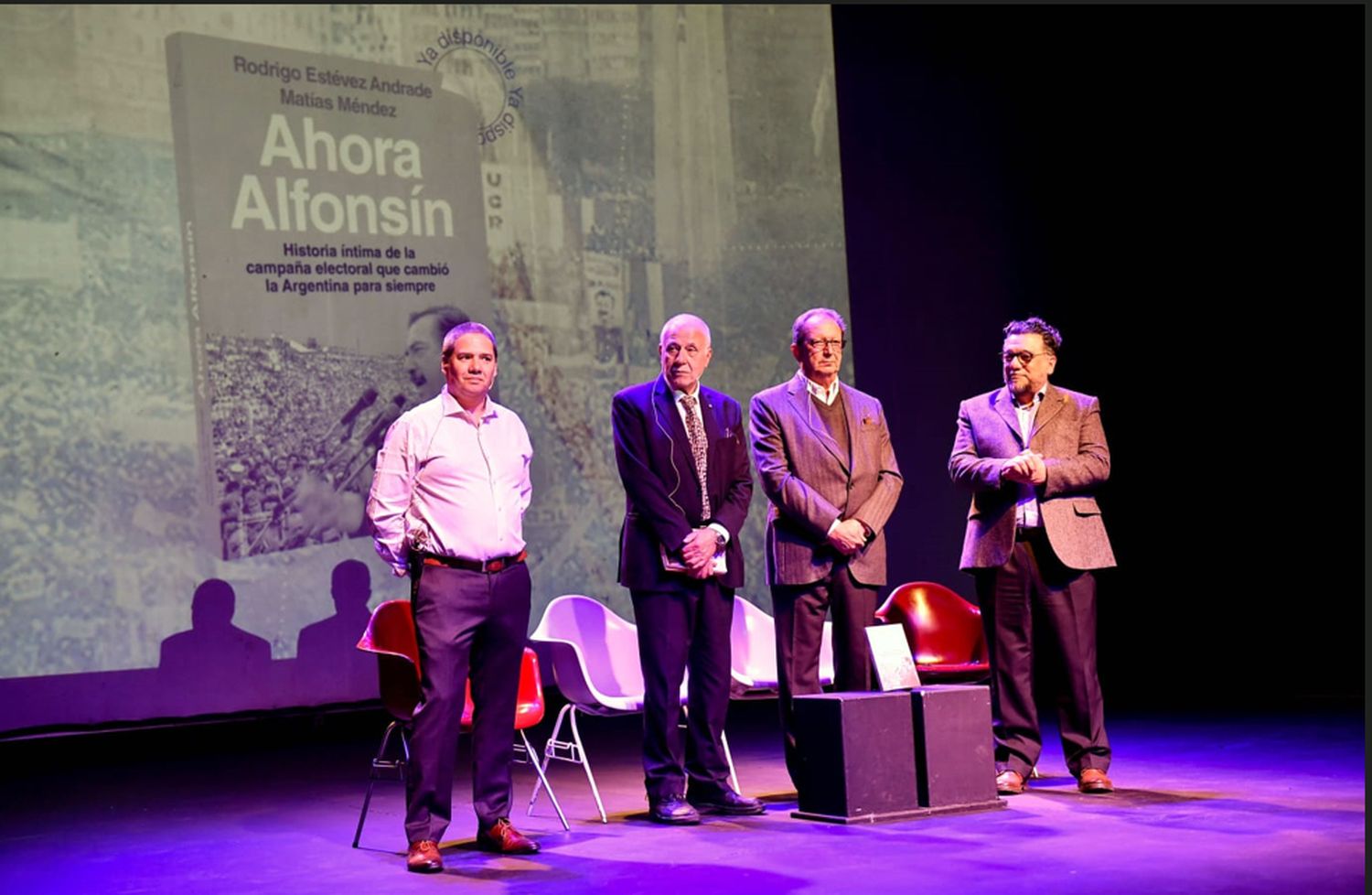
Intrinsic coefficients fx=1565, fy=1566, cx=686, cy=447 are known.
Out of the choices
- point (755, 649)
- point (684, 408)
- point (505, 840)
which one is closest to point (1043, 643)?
point (755, 649)

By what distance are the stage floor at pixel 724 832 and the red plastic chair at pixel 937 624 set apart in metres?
0.52

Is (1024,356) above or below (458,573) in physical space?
above

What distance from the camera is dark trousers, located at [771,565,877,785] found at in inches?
203

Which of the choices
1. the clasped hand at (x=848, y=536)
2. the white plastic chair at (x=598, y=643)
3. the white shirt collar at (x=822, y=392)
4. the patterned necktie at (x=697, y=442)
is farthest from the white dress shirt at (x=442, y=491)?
the white shirt collar at (x=822, y=392)

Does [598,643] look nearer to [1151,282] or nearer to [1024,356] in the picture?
[1024,356]

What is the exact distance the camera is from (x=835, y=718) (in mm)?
4746

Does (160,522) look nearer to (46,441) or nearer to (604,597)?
(46,441)

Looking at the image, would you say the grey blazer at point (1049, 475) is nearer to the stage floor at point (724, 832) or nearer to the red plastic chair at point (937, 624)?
the stage floor at point (724, 832)

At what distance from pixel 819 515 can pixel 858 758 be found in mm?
812

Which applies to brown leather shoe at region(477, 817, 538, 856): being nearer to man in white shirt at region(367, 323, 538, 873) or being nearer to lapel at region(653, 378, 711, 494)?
man in white shirt at region(367, 323, 538, 873)

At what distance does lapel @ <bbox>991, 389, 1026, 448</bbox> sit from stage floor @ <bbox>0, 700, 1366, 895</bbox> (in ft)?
3.99

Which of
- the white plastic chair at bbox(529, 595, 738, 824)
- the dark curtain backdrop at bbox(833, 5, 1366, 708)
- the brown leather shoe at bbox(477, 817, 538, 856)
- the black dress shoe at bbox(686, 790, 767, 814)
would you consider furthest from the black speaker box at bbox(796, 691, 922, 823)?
the dark curtain backdrop at bbox(833, 5, 1366, 708)

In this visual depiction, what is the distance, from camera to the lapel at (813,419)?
5.26 meters

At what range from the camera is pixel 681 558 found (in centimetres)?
487
